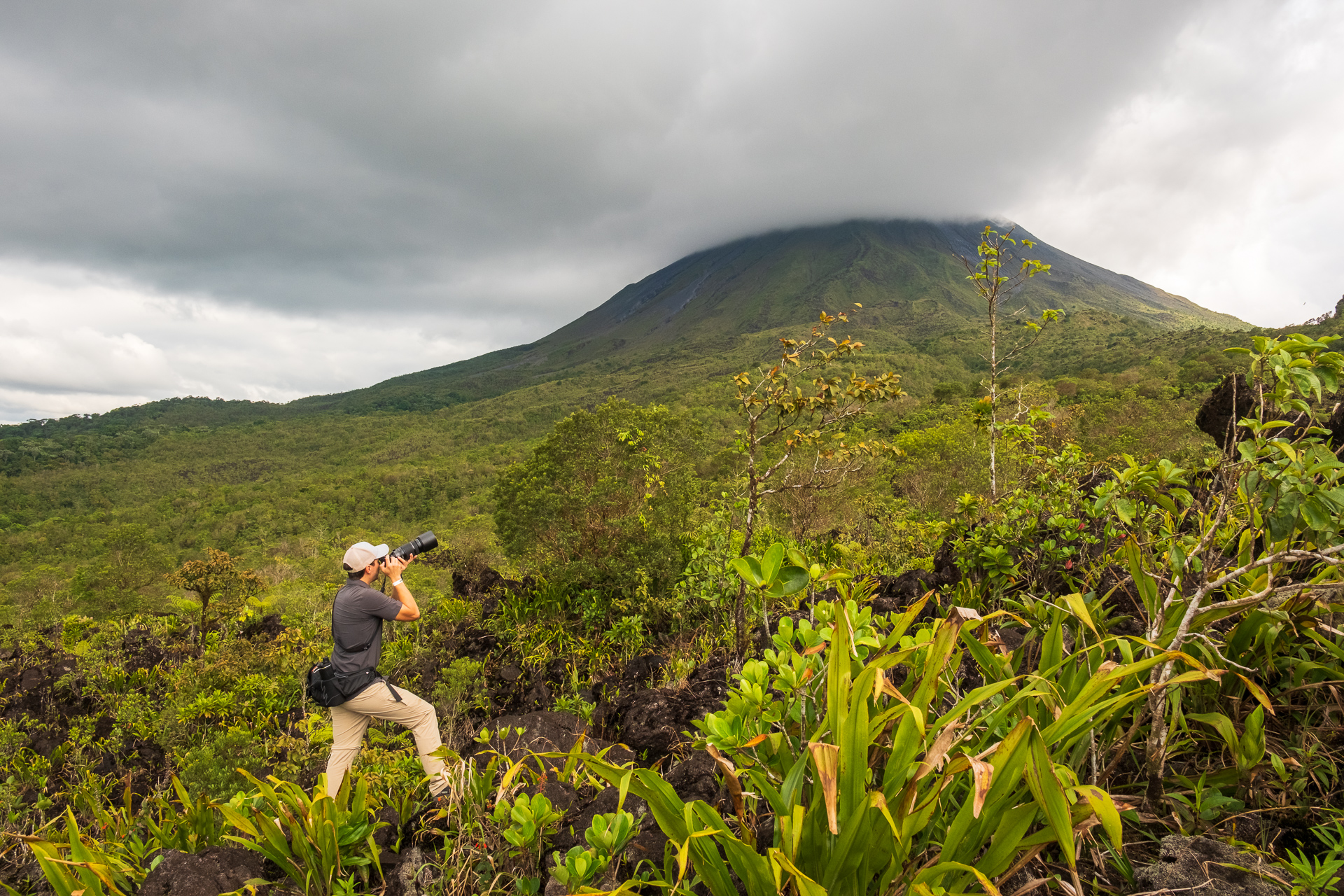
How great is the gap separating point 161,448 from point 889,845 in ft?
416

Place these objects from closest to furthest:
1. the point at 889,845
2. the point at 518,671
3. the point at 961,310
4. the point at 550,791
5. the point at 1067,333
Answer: the point at 889,845
the point at 550,791
the point at 518,671
the point at 1067,333
the point at 961,310

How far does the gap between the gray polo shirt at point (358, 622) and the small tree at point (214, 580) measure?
424 centimetres

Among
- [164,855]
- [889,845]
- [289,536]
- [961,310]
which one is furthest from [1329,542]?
[961,310]

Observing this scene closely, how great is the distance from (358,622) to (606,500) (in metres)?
3.09

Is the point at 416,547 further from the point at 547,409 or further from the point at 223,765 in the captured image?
the point at 547,409

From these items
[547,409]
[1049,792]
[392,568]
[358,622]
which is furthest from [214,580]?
[547,409]

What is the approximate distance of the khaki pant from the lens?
320 centimetres

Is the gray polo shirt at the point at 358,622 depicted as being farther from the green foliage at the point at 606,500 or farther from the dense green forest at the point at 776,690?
the green foliage at the point at 606,500

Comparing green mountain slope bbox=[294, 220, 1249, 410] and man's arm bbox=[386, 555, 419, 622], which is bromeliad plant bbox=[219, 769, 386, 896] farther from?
green mountain slope bbox=[294, 220, 1249, 410]

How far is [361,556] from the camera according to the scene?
3408mm

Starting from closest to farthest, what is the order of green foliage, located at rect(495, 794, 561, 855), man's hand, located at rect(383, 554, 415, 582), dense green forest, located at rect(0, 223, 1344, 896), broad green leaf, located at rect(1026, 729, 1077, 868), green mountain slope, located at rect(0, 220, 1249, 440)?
broad green leaf, located at rect(1026, 729, 1077, 868) → dense green forest, located at rect(0, 223, 1344, 896) → green foliage, located at rect(495, 794, 561, 855) → man's hand, located at rect(383, 554, 415, 582) → green mountain slope, located at rect(0, 220, 1249, 440)

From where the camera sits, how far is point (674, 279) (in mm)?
179250

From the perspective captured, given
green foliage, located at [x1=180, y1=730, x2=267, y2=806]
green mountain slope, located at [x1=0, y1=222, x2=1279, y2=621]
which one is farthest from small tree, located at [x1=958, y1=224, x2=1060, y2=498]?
green foliage, located at [x1=180, y1=730, x2=267, y2=806]

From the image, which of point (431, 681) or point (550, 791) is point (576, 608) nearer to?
point (431, 681)
